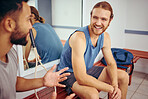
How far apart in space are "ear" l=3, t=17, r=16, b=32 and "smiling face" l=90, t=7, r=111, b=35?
1.03 meters

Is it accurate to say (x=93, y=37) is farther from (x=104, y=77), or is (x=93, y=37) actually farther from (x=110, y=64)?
(x=104, y=77)

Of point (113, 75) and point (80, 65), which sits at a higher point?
point (80, 65)

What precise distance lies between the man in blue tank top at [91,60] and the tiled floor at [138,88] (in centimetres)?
98

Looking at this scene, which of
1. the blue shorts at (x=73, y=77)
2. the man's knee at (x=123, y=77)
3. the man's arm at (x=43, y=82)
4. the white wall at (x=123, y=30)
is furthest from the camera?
the white wall at (x=123, y=30)

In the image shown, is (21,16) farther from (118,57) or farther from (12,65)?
(118,57)

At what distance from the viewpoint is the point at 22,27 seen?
2.43 feet

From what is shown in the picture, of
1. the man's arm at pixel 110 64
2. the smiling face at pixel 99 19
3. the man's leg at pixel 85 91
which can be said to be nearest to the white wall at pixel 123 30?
the man's arm at pixel 110 64

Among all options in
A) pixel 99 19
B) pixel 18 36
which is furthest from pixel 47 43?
pixel 18 36

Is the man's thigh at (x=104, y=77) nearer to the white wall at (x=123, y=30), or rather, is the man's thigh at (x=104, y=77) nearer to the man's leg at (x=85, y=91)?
the man's leg at (x=85, y=91)

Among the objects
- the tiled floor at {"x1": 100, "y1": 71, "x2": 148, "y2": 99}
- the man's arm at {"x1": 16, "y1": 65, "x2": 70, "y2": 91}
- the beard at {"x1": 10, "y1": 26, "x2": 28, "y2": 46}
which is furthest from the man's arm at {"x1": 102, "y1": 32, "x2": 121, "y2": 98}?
the beard at {"x1": 10, "y1": 26, "x2": 28, "y2": 46}

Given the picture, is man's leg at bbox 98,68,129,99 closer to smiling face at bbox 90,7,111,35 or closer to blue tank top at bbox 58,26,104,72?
blue tank top at bbox 58,26,104,72

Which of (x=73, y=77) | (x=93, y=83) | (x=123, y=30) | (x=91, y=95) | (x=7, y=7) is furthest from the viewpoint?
(x=123, y=30)

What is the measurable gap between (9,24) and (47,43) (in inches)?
45.0

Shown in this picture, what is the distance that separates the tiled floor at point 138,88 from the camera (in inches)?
105
